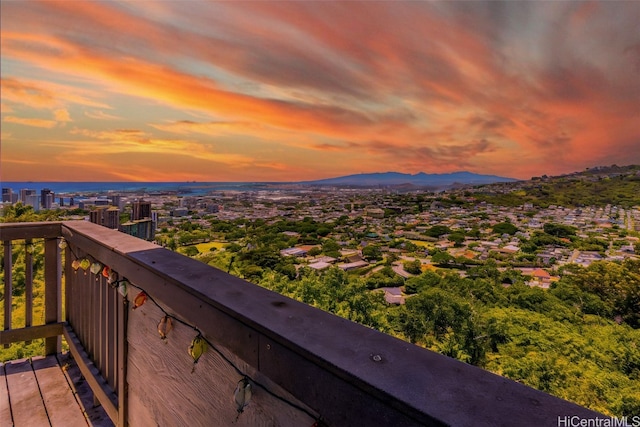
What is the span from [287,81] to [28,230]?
5.45m

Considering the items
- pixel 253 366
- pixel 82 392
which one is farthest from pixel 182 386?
pixel 82 392

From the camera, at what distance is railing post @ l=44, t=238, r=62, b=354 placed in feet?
7.11

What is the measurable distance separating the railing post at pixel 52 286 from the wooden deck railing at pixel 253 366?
2.36 feet

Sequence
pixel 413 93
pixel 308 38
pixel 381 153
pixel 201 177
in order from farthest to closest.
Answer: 1. pixel 381 153
2. pixel 413 93
3. pixel 201 177
4. pixel 308 38

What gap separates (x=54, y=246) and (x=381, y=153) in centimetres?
937

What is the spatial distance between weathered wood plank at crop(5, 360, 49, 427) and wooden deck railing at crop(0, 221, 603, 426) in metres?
0.26

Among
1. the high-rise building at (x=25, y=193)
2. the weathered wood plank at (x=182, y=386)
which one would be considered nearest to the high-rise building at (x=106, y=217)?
the weathered wood plank at (x=182, y=386)

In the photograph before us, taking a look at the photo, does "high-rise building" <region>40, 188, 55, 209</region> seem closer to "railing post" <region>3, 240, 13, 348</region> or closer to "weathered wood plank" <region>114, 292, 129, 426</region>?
"railing post" <region>3, 240, 13, 348</region>

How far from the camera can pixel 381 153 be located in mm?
10484

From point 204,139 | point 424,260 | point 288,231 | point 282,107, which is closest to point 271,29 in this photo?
point 204,139

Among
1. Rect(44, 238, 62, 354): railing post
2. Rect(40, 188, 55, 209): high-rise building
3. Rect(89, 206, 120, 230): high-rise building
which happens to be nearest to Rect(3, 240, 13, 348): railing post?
Rect(44, 238, 62, 354): railing post

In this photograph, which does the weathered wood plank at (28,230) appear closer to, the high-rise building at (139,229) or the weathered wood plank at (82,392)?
the high-rise building at (139,229)

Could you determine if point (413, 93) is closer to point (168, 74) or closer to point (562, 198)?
point (562, 198)

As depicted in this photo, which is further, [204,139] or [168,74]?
[204,139]
